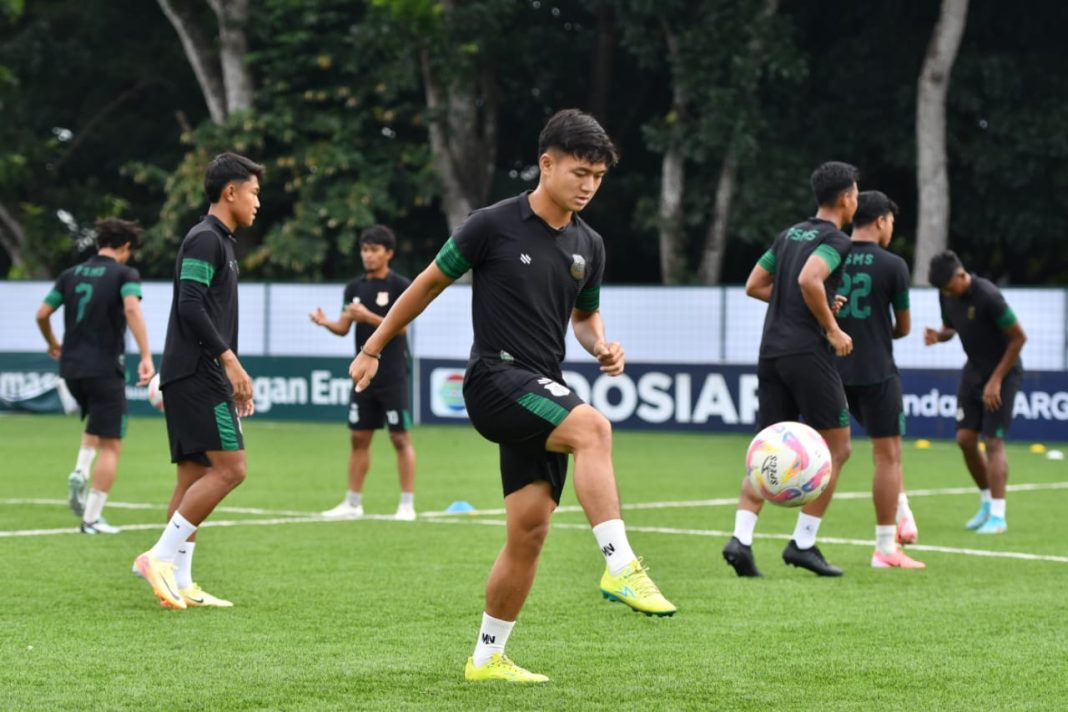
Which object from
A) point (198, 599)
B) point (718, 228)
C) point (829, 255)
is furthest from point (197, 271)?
point (718, 228)

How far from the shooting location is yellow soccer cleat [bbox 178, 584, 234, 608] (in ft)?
29.2

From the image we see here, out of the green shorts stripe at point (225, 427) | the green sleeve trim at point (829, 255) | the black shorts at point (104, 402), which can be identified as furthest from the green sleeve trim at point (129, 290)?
the green sleeve trim at point (829, 255)

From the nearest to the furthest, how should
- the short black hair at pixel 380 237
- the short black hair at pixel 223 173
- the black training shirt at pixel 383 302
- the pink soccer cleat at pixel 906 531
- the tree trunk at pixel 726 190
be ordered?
the short black hair at pixel 223 173 < the pink soccer cleat at pixel 906 531 < the short black hair at pixel 380 237 < the black training shirt at pixel 383 302 < the tree trunk at pixel 726 190

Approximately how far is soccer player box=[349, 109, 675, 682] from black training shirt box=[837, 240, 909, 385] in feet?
14.1

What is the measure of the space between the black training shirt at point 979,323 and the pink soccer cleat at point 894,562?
119 inches

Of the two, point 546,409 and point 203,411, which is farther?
point 203,411

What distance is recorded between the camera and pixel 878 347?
10.8 m

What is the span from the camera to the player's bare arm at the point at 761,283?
1048cm

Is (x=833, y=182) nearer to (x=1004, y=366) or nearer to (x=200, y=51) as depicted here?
(x=1004, y=366)

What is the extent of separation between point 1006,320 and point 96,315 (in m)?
6.54

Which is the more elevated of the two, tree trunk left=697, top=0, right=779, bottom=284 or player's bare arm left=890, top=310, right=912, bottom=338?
tree trunk left=697, top=0, right=779, bottom=284

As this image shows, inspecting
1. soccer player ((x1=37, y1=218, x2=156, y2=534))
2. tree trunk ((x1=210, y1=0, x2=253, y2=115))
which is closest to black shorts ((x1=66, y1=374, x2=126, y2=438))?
soccer player ((x1=37, y1=218, x2=156, y2=534))

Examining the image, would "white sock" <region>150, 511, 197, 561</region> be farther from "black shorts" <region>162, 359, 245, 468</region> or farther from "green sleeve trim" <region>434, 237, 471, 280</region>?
"green sleeve trim" <region>434, 237, 471, 280</region>

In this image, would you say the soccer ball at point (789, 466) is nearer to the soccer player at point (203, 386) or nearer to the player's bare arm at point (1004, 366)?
A: the soccer player at point (203, 386)
